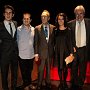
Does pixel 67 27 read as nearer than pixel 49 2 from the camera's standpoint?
Yes

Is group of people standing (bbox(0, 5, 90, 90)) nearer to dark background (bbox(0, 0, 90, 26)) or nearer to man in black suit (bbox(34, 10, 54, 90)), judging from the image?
man in black suit (bbox(34, 10, 54, 90))

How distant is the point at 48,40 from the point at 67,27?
1.27 feet

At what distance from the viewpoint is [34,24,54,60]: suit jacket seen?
464cm

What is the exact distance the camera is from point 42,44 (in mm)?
4660

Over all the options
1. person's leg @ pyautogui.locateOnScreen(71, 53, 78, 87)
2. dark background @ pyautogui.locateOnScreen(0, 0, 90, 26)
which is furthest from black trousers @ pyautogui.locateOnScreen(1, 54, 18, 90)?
dark background @ pyautogui.locateOnScreen(0, 0, 90, 26)

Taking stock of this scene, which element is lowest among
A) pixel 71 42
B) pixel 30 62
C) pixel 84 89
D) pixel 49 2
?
pixel 84 89

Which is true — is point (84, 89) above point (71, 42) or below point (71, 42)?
below

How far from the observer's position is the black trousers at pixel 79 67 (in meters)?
4.66

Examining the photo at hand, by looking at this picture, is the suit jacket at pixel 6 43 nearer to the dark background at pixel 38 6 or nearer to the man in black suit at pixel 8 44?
the man in black suit at pixel 8 44

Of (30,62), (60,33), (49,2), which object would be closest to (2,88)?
(30,62)

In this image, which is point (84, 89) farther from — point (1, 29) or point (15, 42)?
point (1, 29)

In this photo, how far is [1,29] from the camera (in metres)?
4.36

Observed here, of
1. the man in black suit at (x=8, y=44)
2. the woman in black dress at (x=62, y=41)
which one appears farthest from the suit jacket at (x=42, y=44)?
the man in black suit at (x=8, y=44)

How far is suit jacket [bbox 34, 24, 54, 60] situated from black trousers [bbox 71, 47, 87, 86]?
442 mm
